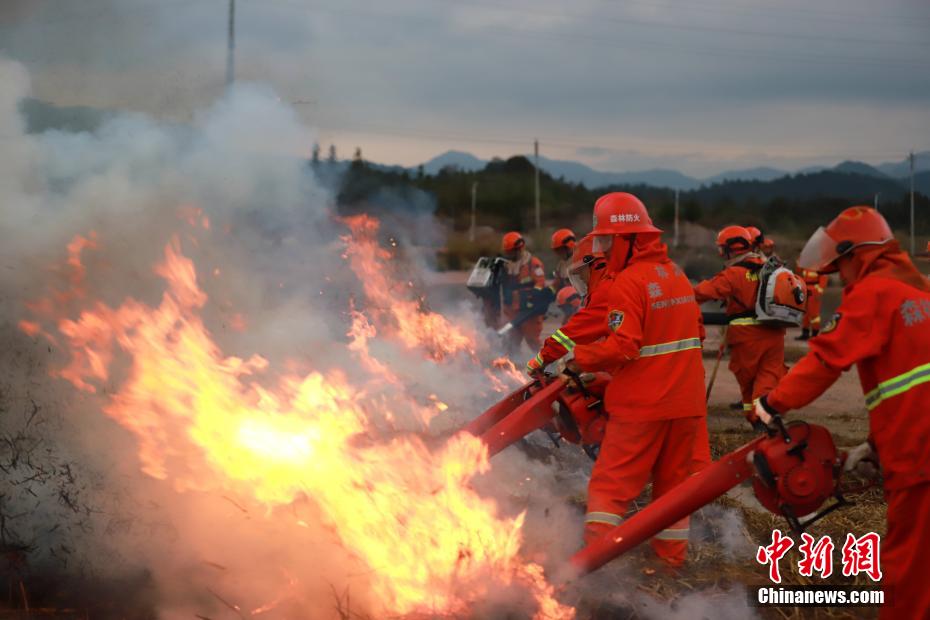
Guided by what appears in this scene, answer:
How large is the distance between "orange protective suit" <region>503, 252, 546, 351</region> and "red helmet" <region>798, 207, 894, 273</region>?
7746 mm

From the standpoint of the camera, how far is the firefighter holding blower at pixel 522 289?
11.9 meters

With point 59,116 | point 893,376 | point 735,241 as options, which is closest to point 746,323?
point 735,241

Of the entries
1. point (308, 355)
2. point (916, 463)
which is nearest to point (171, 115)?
point (308, 355)

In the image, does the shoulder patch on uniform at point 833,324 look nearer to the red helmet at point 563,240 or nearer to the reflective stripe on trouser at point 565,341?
the reflective stripe on trouser at point 565,341

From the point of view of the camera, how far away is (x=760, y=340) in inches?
339

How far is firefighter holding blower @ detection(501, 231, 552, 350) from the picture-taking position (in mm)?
11914

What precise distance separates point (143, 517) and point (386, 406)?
84.7 inches

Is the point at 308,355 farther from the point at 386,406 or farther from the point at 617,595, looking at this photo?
the point at 617,595

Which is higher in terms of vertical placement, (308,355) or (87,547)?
(308,355)

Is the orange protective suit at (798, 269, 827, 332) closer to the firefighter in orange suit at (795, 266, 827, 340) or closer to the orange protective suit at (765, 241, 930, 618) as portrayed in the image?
the firefighter in orange suit at (795, 266, 827, 340)

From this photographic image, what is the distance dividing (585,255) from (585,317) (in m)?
0.59

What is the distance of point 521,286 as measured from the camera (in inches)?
484

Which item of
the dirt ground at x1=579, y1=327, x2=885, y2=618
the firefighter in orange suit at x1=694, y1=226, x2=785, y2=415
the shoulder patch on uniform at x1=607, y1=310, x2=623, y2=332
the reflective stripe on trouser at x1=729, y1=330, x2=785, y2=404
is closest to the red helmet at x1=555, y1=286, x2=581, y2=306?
the firefighter in orange suit at x1=694, y1=226, x2=785, y2=415

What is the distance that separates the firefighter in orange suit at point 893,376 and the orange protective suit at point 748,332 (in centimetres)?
Result: 479
